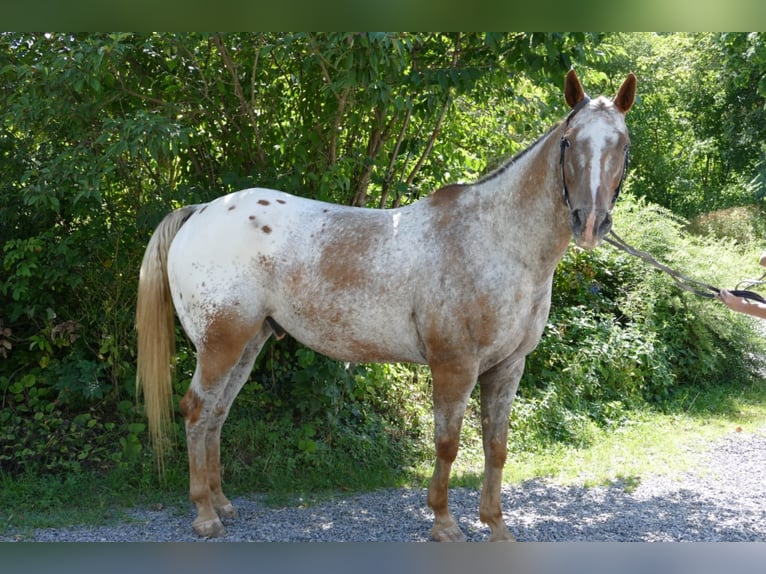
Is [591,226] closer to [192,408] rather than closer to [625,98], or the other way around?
[625,98]

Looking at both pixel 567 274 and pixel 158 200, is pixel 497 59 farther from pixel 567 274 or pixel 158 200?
pixel 567 274

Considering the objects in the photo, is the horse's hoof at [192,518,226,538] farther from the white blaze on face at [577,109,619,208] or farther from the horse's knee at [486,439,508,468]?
the white blaze on face at [577,109,619,208]

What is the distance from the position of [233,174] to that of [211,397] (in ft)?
5.84

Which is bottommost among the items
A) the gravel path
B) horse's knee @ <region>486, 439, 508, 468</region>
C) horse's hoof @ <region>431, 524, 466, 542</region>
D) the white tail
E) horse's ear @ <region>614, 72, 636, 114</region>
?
the gravel path

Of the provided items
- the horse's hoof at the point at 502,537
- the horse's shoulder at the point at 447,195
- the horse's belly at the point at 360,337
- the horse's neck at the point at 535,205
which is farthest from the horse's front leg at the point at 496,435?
the horse's shoulder at the point at 447,195

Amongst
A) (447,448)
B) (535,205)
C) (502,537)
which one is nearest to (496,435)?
(447,448)

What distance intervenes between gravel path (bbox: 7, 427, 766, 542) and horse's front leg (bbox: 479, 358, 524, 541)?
0.21m

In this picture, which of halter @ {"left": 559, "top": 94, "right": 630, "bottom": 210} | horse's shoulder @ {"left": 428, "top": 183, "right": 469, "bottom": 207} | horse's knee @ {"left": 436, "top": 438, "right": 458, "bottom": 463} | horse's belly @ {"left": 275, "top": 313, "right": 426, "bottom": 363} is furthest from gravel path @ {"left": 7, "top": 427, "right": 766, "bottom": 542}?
halter @ {"left": 559, "top": 94, "right": 630, "bottom": 210}

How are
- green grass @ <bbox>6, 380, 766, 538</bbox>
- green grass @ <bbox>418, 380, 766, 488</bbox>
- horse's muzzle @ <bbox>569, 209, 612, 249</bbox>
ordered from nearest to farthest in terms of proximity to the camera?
horse's muzzle @ <bbox>569, 209, 612, 249</bbox> < green grass @ <bbox>6, 380, 766, 538</bbox> < green grass @ <bbox>418, 380, 766, 488</bbox>

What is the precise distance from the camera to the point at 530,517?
15.0ft

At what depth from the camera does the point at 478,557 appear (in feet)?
10.8

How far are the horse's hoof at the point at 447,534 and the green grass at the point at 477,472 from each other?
1.27 m

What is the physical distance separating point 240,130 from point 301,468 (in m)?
2.51

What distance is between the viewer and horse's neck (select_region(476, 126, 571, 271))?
3580mm
